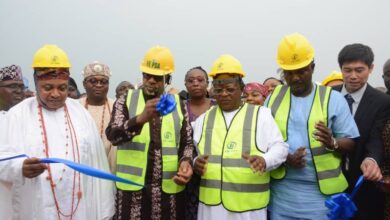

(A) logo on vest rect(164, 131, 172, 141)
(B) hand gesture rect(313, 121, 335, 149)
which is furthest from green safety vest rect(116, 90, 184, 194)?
(B) hand gesture rect(313, 121, 335, 149)

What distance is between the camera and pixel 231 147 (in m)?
3.85

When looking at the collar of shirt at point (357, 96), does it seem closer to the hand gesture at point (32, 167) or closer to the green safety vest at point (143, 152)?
the green safety vest at point (143, 152)

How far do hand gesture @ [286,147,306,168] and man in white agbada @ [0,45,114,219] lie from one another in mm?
1763

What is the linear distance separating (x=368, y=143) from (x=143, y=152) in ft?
7.06

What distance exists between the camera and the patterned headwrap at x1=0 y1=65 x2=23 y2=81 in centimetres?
459

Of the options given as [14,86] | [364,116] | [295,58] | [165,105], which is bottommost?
[364,116]

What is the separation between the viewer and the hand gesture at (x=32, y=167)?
10.5 ft

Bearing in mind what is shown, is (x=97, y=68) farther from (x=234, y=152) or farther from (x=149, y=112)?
(x=234, y=152)

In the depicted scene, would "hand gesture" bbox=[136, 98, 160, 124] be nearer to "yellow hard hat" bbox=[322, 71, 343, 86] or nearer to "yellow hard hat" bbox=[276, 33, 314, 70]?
"yellow hard hat" bbox=[276, 33, 314, 70]

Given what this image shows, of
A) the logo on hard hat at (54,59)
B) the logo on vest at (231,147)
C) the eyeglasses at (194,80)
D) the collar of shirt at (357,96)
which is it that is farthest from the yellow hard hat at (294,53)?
the logo on hard hat at (54,59)

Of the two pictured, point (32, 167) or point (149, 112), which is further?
point (149, 112)

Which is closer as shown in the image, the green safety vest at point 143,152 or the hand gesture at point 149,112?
the hand gesture at point 149,112

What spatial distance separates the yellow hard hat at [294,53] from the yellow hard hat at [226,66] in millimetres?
394

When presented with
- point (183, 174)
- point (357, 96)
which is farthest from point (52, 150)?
point (357, 96)
